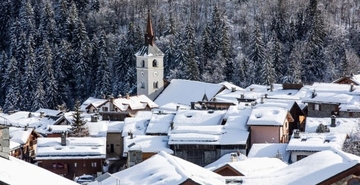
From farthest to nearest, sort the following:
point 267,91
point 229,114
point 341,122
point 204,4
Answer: point 204,4 < point 267,91 < point 229,114 < point 341,122

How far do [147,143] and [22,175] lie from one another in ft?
119

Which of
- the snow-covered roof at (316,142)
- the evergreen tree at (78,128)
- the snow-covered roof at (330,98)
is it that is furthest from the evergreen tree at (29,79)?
the snow-covered roof at (316,142)

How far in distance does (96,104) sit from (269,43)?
129ft

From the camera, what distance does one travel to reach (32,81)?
124188mm

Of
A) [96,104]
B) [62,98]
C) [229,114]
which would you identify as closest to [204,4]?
[62,98]

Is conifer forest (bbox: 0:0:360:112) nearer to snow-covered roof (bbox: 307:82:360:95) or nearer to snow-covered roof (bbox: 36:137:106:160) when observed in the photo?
snow-covered roof (bbox: 307:82:360:95)

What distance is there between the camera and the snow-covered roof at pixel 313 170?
80.0 feet

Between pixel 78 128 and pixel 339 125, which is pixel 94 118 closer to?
pixel 78 128

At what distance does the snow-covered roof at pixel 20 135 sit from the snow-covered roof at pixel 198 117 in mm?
11188

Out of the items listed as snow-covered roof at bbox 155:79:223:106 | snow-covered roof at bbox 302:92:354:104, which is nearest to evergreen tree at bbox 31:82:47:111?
snow-covered roof at bbox 155:79:223:106

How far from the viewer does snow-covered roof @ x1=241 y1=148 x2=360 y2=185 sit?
24380 millimetres

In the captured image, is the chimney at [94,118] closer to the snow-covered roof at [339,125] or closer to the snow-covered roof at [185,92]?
the snow-covered roof at [339,125]

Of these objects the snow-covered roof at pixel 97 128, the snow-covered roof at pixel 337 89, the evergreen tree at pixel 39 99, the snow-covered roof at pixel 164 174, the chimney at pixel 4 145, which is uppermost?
the chimney at pixel 4 145

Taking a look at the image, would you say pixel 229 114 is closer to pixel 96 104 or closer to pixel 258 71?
pixel 96 104
